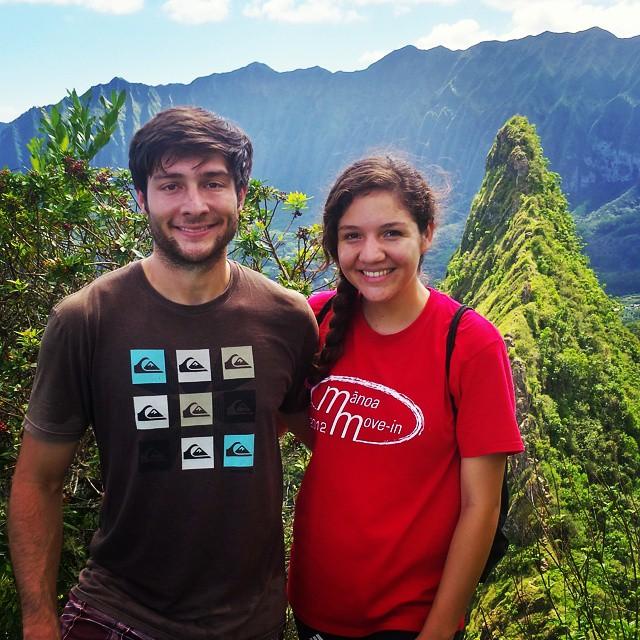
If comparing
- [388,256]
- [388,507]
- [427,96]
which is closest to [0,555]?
[388,507]

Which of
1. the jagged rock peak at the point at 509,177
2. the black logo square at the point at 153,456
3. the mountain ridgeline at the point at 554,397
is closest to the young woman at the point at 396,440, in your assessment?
the black logo square at the point at 153,456

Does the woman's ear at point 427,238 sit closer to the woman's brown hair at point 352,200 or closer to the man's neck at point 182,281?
the woman's brown hair at point 352,200

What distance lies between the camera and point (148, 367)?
2225mm

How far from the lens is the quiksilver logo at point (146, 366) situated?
2.21m

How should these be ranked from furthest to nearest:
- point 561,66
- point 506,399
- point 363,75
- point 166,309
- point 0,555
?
point 363,75
point 561,66
point 0,555
point 166,309
point 506,399

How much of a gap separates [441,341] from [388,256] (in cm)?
36

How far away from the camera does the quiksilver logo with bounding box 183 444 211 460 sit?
7.38 feet

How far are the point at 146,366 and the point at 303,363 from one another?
0.62 meters

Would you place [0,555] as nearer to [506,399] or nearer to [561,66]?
[506,399]

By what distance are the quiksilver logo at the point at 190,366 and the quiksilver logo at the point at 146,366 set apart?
8 centimetres

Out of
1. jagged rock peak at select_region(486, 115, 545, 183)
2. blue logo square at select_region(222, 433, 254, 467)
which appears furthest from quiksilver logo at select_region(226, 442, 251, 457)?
jagged rock peak at select_region(486, 115, 545, 183)

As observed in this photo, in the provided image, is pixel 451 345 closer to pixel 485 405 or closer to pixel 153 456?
pixel 485 405

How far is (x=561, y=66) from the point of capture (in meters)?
146

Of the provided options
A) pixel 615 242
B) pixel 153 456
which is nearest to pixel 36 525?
pixel 153 456
